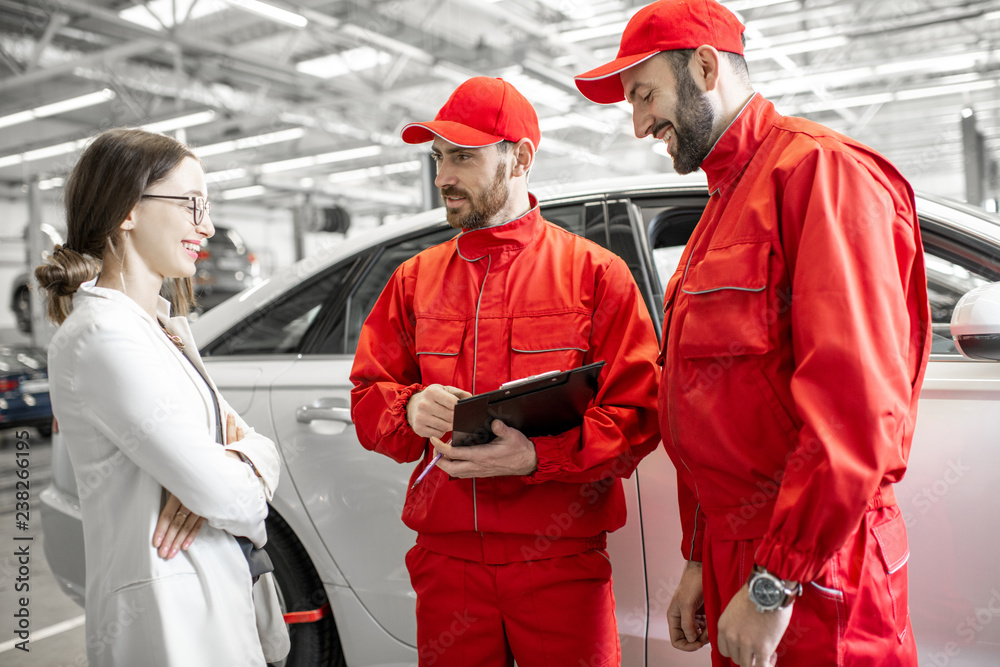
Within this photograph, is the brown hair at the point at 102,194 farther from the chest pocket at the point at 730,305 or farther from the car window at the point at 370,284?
the chest pocket at the point at 730,305

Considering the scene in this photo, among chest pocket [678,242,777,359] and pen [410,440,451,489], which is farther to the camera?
pen [410,440,451,489]

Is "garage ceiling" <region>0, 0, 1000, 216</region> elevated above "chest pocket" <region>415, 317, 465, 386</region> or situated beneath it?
elevated above

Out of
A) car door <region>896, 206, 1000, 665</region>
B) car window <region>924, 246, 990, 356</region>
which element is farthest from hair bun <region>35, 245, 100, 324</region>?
car window <region>924, 246, 990, 356</region>

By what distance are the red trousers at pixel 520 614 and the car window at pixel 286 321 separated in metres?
1.08

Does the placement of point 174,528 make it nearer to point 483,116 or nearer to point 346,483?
point 346,483

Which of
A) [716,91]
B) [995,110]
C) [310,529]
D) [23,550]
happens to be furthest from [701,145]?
[995,110]

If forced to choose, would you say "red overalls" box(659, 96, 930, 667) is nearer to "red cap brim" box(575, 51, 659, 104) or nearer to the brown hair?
"red cap brim" box(575, 51, 659, 104)

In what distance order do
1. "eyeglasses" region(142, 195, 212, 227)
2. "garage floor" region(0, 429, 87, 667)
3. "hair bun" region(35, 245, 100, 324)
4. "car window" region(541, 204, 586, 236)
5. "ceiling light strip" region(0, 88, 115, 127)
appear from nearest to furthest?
"hair bun" region(35, 245, 100, 324) → "eyeglasses" region(142, 195, 212, 227) → "car window" region(541, 204, 586, 236) → "garage floor" region(0, 429, 87, 667) → "ceiling light strip" region(0, 88, 115, 127)

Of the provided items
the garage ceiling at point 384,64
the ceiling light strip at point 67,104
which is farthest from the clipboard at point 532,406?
the ceiling light strip at point 67,104

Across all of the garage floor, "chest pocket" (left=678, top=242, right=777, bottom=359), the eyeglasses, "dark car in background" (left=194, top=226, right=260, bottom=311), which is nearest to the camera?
"chest pocket" (left=678, top=242, right=777, bottom=359)

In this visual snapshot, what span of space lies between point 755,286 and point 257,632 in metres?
1.11

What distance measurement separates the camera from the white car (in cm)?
162

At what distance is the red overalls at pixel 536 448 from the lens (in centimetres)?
150

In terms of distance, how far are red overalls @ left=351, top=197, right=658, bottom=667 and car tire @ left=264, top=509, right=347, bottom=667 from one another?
80cm
